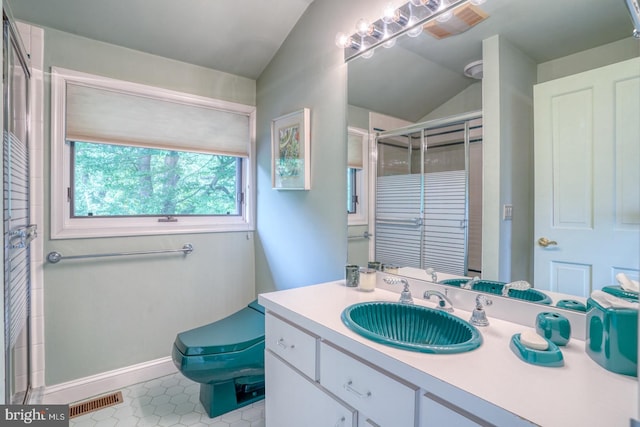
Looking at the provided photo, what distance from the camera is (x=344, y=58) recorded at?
1699 mm

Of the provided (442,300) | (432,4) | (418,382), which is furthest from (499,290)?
(432,4)

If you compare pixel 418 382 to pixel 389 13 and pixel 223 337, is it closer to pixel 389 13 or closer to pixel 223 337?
pixel 223 337

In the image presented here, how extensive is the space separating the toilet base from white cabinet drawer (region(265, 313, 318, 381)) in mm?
623

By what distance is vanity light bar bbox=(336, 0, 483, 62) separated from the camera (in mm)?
1311

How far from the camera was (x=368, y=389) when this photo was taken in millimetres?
888

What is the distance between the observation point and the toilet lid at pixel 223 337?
159cm

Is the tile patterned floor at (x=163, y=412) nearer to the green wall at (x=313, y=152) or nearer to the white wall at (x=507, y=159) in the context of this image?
the green wall at (x=313, y=152)

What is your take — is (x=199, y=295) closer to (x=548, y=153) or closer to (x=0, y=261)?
(x=0, y=261)

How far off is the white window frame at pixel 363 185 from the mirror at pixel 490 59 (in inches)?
1.4

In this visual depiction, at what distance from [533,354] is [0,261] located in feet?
4.86

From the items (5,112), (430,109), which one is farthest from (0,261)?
(430,109)

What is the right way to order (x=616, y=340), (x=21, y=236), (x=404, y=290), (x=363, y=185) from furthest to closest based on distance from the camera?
1. (x=363, y=185)
2. (x=21, y=236)
3. (x=404, y=290)
4. (x=616, y=340)

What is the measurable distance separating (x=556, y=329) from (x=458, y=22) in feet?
3.72

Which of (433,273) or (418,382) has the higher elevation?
(433,273)
